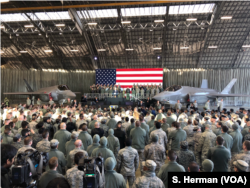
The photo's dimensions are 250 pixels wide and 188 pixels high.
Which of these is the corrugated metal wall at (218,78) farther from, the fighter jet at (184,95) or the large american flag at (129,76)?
the fighter jet at (184,95)

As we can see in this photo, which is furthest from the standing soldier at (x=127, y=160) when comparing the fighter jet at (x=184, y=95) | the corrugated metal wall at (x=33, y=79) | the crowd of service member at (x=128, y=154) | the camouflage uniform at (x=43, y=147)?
the corrugated metal wall at (x=33, y=79)

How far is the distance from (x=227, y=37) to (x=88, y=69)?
55.7 ft

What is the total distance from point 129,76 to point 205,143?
58.5ft

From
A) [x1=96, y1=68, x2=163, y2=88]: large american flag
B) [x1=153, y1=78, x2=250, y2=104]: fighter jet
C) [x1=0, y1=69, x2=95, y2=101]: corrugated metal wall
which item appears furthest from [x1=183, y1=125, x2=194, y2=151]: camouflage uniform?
[x1=0, y1=69, x2=95, y2=101]: corrugated metal wall

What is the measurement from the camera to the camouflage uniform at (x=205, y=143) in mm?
4766

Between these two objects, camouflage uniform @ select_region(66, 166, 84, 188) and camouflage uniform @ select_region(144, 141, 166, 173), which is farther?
camouflage uniform @ select_region(144, 141, 166, 173)

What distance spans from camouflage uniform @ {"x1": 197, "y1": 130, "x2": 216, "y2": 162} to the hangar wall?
61.9ft

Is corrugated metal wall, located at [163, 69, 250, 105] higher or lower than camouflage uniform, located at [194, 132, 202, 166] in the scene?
higher

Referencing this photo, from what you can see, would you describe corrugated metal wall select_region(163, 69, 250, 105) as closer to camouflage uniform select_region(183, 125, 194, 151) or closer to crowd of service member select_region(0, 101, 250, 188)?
crowd of service member select_region(0, 101, 250, 188)

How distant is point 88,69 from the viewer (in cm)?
2520

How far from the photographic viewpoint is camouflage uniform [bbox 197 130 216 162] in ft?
15.6

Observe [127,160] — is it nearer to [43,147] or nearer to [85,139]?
[85,139]

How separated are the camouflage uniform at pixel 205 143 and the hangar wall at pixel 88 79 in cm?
1886

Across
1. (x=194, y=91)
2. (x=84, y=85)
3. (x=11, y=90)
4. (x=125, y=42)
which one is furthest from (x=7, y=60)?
(x=194, y=91)
